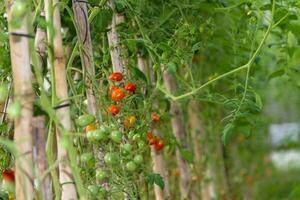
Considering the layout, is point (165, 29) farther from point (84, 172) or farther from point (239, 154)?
point (239, 154)

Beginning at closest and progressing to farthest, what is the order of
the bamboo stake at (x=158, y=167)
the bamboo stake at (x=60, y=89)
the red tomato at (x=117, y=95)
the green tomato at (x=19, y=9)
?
the green tomato at (x=19, y=9), the bamboo stake at (x=60, y=89), the red tomato at (x=117, y=95), the bamboo stake at (x=158, y=167)

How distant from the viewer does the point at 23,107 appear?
2.83 ft

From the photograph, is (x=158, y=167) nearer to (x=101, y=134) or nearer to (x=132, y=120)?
(x=132, y=120)

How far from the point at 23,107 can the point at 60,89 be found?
0.14 meters

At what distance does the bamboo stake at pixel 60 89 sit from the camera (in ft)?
3.22

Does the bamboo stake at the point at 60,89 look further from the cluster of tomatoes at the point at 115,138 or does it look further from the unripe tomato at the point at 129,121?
the unripe tomato at the point at 129,121

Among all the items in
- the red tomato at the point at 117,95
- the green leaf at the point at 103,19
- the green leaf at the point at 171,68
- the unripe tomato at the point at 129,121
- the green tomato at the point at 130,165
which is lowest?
the green tomato at the point at 130,165

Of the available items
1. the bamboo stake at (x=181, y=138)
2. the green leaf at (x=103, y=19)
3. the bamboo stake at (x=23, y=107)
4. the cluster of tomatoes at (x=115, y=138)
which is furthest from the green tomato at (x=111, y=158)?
the bamboo stake at (x=181, y=138)

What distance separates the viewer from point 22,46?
874 mm

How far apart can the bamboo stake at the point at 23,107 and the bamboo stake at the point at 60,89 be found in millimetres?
94

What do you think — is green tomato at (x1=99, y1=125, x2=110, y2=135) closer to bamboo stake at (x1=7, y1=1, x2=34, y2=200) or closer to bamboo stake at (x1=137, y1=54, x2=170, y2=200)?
bamboo stake at (x1=7, y1=1, x2=34, y2=200)

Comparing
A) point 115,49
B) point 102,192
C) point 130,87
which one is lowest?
point 102,192

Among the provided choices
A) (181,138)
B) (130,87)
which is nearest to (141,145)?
(130,87)

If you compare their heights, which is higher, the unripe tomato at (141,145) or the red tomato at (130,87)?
the red tomato at (130,87)
